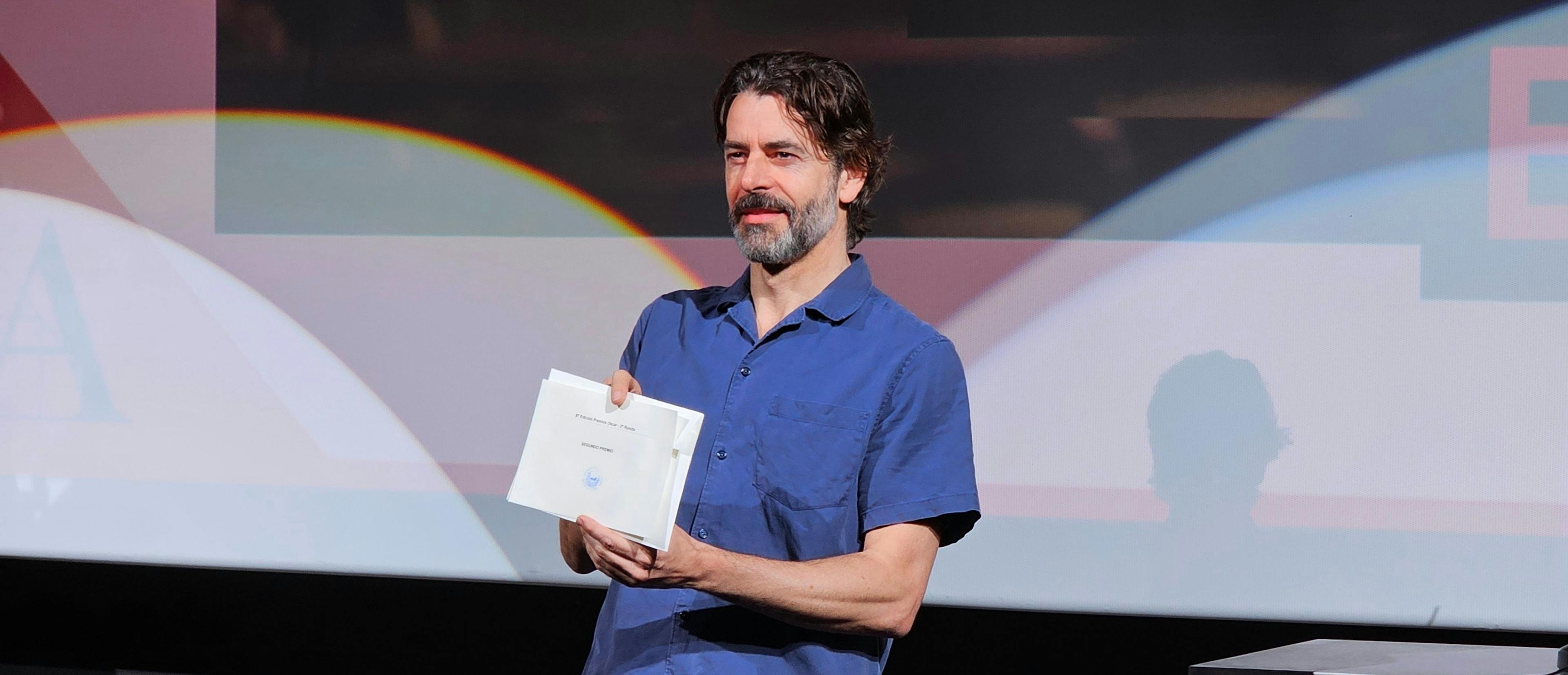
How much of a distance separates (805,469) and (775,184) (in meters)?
0.31

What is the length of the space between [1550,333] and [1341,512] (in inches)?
18.5

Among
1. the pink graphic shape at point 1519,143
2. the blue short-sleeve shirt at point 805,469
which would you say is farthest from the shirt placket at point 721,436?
the pink graphic shape at point 1519,143

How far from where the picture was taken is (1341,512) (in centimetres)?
230

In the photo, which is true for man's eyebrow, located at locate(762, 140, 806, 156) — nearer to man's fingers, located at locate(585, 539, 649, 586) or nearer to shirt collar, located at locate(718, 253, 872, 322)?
shirt collar, located at locate(718, 253, 872, 322)

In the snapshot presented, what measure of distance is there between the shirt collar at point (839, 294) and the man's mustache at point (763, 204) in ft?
0.31

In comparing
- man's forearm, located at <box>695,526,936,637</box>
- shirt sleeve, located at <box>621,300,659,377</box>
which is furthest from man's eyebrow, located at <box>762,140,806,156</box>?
man's forearm, located at <box>695,526,936,637</box>

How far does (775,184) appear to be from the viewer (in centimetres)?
141

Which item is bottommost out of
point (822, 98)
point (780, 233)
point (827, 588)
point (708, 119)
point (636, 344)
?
point (827, 588)

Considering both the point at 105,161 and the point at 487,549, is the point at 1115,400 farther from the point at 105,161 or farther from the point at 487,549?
the point at 105,161

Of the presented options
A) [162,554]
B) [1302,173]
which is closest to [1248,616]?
[1302,173]

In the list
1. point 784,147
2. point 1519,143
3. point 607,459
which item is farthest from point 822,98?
point 1519,143

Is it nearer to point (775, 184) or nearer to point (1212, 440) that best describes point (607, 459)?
point (775, 184)

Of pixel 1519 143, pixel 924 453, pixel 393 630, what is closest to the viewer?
pixel 924 453

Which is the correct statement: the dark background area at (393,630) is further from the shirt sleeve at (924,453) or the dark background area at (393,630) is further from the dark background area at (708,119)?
the shirt sleeve at (924,453)
